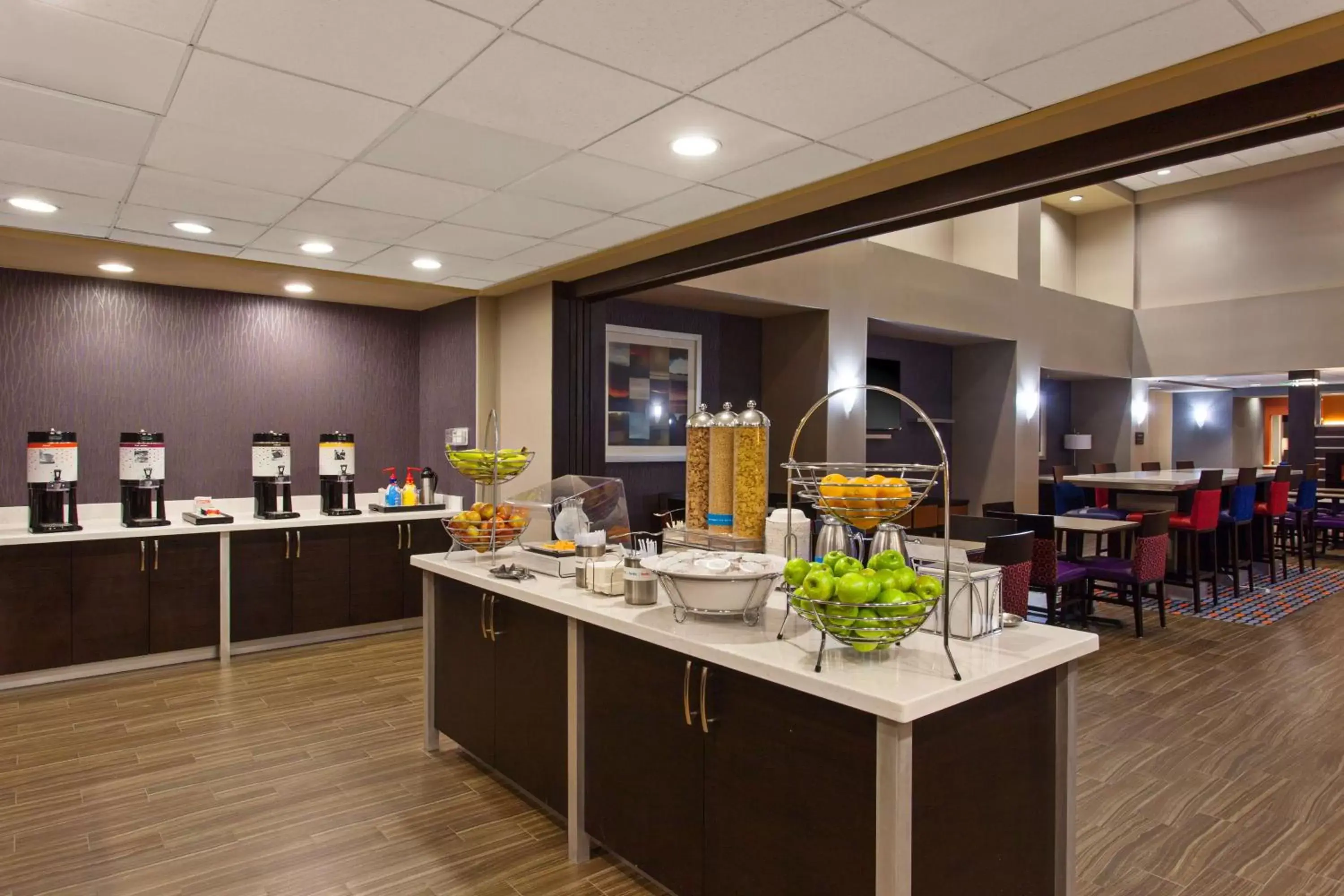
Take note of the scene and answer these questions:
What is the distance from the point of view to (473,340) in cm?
637

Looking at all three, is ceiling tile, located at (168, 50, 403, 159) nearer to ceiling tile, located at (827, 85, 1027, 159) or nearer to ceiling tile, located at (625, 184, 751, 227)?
ceiling tile, located at (625, 184, 751, 227)

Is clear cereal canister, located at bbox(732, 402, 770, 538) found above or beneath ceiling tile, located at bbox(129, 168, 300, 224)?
beneath

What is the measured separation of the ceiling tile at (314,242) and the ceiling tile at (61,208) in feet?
2.41

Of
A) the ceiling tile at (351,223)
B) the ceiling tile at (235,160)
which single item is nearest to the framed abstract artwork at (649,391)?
the ceiling tile at (351,223)

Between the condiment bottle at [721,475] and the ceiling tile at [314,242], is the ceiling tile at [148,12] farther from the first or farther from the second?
the ceiling tile at [314,242]

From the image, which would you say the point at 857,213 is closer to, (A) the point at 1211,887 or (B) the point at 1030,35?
(B) the point at 1030,35

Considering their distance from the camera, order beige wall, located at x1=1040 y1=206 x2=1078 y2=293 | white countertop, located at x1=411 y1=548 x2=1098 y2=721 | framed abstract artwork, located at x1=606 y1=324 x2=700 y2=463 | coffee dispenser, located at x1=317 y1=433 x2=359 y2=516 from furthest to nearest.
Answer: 1. beige wall, located at x1=1040 y1=206 x2=1078 y2=293
2. framed abstract artwork, located at x1=606 y1=324 x2=700 y2=463
3. coffee dispenser, located at x1=317 y1=433 x2=359 y2=516
4. white countertop, located at x1=411 y1=548 x2=1098 y2=721

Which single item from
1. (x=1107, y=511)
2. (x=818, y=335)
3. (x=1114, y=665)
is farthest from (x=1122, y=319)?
(x=1114, y=665)

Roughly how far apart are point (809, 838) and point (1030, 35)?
7.36 feet

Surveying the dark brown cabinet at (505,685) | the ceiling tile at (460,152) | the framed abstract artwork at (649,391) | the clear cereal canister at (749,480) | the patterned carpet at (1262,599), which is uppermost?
the ceiling tile at (460,152)

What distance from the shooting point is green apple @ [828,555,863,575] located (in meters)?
2.03

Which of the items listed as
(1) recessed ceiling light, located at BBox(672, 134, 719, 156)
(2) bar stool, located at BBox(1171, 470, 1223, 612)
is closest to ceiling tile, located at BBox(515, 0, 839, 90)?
(1) recessed ceiling light, located at BBox(672, 134, 719, 156)

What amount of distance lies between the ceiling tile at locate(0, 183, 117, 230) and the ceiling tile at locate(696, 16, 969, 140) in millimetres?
3141

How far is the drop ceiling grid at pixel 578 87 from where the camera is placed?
2211mm
